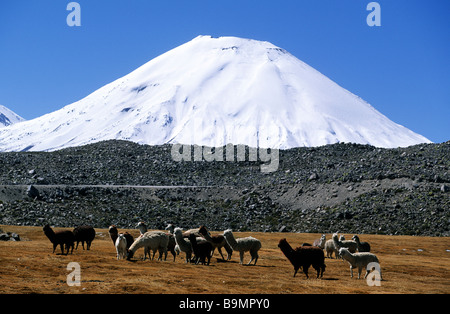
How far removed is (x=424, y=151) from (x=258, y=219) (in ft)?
99.5

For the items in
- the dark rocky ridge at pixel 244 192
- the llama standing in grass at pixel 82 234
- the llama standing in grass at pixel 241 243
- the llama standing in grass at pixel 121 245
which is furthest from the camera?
the dark rocky ridge at pixel 244 192

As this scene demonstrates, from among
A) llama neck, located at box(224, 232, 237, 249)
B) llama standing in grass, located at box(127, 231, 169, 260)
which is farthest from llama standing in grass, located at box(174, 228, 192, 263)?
llama neck, located at box(224, 232, 237, 249)

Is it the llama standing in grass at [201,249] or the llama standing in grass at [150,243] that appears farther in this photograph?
the llama standing in grass at [150,243]

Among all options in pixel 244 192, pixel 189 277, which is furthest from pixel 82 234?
pixel 244 192

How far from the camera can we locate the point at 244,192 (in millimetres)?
66625

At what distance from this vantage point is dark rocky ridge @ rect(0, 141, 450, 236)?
2115 inches

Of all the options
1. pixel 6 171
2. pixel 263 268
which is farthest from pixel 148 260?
pixel 6 171

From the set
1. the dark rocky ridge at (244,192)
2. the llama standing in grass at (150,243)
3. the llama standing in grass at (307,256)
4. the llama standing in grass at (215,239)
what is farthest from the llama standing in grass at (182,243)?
the dark rocky ridge at (244,192)

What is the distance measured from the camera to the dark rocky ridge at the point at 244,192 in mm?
53719

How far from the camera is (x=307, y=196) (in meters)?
63.3

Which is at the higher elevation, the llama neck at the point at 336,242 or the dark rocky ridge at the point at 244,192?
the dark rocky ridge at the point at 244,192

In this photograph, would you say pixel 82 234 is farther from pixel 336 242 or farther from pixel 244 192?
pixel 244 192

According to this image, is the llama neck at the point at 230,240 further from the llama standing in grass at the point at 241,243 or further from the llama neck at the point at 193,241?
the llama neck at the point at 193,241

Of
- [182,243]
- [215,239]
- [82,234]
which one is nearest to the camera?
[182,243]
